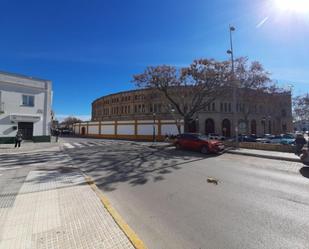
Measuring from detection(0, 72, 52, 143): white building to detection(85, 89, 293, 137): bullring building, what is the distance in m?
16.5

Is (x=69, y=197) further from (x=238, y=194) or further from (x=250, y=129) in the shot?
(x=250, y=129)

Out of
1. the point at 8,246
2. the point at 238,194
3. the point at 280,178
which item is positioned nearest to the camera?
the point at 8,246

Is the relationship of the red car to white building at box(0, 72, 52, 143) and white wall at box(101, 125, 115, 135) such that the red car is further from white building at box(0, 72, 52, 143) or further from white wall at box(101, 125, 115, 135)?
white wall at box(101, 125, 115, 135)

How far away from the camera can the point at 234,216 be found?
15.1 feet

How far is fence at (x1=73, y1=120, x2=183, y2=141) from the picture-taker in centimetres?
3897

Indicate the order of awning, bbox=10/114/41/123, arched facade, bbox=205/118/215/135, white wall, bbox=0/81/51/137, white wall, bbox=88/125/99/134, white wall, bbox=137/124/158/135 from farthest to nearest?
1. white wall, bbox=88/125/99/134
2. arched facade, bbox=205/118/215/135
3. white wall, bbox=137/124/158/135
4. awning, bbox=10/114/41/123
5. white wall, bbox=0/81/51/137

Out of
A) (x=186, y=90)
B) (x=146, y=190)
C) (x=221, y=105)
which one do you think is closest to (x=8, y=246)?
(x=146, y=190)

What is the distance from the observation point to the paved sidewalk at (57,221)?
3.34 meters

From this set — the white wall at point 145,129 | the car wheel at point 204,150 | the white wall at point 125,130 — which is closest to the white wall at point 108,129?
the white wall at point 125,130

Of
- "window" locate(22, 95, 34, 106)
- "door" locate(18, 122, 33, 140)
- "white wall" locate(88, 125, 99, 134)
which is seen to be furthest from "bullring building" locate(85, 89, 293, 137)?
"door" locate(18, 122, 33, 140)

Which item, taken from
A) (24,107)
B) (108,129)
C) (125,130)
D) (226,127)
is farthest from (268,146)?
(108,129)

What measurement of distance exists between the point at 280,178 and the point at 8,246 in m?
8.78

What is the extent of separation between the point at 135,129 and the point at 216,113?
19299 mm

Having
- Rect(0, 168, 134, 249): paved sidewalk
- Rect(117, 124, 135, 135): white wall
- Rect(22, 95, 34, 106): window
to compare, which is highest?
Rect(22, 95, 34, 106): window
